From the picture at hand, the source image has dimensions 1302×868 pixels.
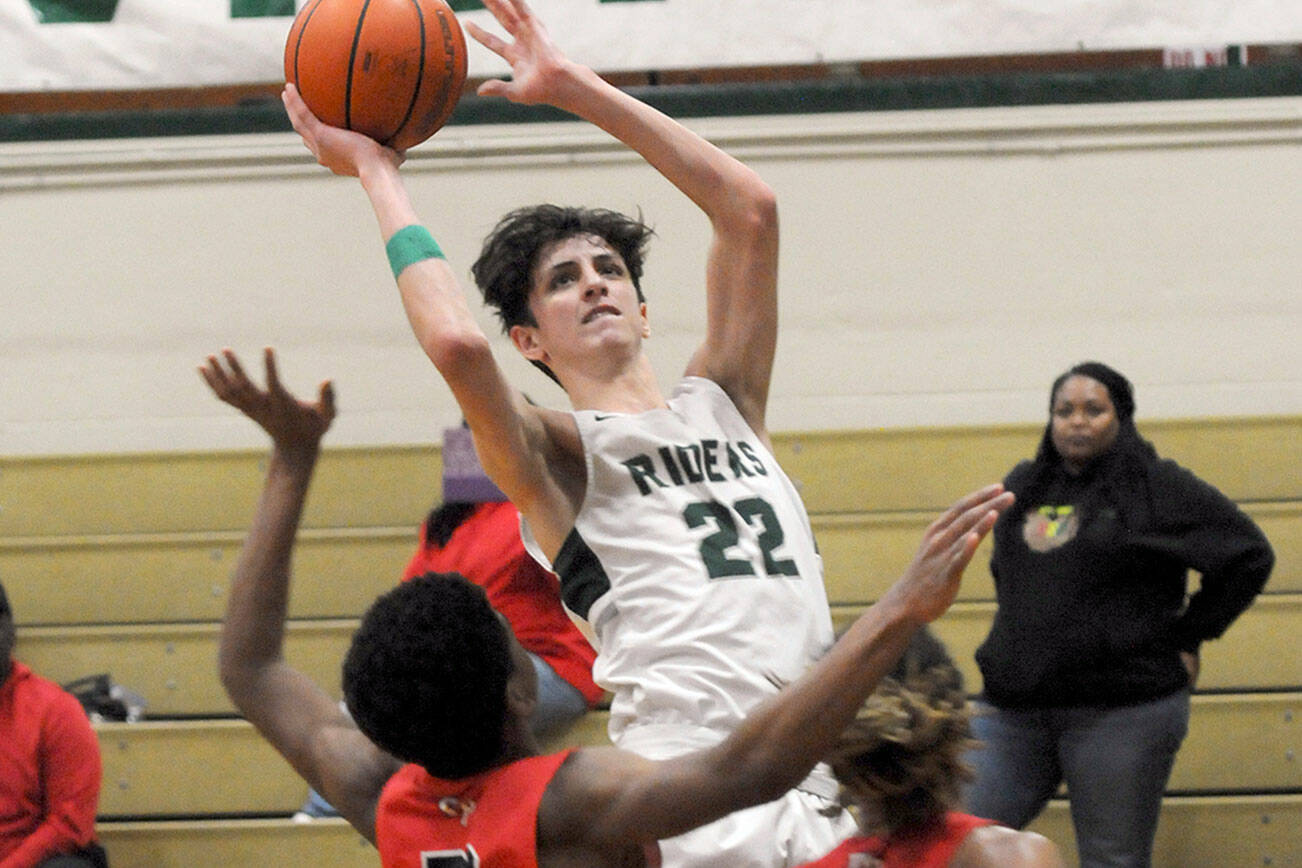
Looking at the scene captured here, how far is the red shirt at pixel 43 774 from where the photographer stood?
3.81 meters

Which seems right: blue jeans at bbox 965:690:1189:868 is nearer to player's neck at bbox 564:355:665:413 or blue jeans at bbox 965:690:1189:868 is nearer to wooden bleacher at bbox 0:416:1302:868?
wooden bleacher at bbox 0:416:1302:868

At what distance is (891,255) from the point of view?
532 centimetres

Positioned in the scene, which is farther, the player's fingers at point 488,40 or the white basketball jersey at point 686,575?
the player's fingers at point 488,40

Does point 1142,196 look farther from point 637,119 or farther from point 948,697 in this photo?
point 948,697

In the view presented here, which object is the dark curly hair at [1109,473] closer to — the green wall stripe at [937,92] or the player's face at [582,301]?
the player's face at [582,301]

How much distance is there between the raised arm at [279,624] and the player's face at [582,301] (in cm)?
72

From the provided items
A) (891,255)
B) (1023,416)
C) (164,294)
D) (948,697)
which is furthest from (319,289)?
(948,697)

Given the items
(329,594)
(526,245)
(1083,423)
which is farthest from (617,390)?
(329,594)

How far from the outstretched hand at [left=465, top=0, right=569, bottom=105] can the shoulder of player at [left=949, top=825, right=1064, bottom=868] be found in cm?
132

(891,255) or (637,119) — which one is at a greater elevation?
(637,119)

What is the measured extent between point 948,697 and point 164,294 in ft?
14.6

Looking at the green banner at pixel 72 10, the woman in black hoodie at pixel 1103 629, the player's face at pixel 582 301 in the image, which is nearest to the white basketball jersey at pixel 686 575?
the player's face at pixel 582 301

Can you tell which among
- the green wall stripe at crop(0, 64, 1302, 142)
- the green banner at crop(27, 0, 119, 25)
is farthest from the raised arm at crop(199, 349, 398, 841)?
the green banner at crop(27, 0, 119, 25)

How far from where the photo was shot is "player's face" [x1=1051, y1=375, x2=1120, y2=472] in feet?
12.2
